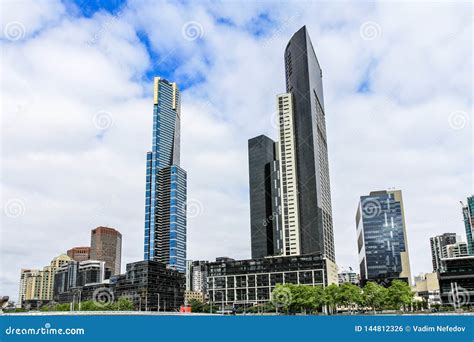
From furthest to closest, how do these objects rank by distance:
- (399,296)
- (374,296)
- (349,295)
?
(349,295)
(374,296)
(399,296)

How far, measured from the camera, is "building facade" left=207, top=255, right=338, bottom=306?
591 feet

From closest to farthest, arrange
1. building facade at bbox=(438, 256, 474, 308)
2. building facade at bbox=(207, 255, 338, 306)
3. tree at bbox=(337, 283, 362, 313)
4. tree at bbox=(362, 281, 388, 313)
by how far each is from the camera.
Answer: tree at bbox=(362, 281, 388, 313)
tree at bbox=(337, 283, 362, 313)
building facade at bbox=(438, 256, 474, 308)
building facade at bbox=(207, 255, 338, 306)

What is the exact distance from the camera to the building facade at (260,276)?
180m

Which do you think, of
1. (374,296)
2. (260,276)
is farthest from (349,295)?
(260,276)

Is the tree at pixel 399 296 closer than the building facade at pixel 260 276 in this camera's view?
Yes

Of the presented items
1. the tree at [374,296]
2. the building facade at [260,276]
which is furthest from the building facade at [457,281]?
the building facade at [260,276]

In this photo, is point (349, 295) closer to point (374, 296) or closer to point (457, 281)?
point (374, 296)

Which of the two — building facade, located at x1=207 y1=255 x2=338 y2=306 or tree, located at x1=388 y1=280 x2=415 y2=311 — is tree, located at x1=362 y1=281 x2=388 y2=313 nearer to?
tree, located at x1=388 y1=280 x2=415 y2=311

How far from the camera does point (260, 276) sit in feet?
615

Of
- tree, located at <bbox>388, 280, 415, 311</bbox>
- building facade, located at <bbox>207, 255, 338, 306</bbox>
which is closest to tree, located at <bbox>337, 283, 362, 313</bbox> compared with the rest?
tree, located at <bbox>388, 280, 415, 311</bbox>

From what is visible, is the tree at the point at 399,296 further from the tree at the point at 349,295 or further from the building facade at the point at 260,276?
the building facade at the point at 260,276

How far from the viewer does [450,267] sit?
13312cm
